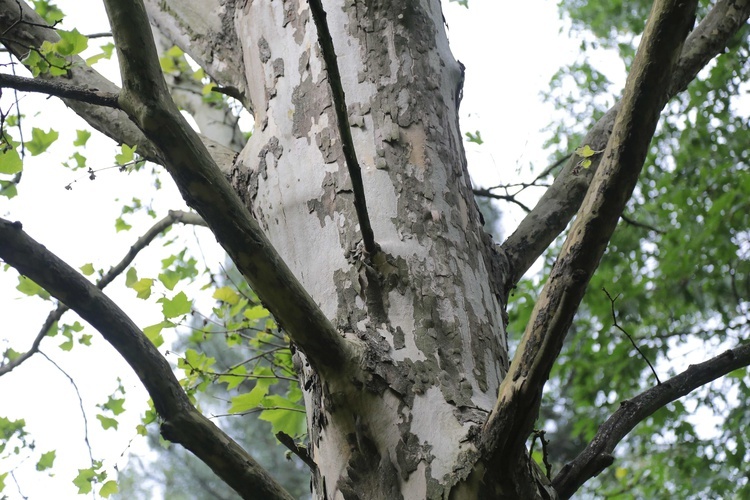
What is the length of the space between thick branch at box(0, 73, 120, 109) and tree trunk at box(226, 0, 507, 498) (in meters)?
0.46

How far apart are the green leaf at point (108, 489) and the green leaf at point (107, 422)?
1.35 ft

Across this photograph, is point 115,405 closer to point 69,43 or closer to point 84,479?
point 84,479

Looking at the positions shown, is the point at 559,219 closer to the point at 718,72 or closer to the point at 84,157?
the point at 84,157

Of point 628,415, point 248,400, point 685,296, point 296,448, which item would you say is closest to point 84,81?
point 248,400

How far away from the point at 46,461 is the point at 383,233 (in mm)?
1877

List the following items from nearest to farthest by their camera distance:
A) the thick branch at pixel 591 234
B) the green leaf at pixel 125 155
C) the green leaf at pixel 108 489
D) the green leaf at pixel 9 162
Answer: the thick branch at pixel 591 234 → the green leaf at pixel 9 162 → the green leaf at pixel 125 155 → the green leaf at pixel 108 489

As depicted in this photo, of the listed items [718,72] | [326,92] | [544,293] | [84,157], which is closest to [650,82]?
[544,293]

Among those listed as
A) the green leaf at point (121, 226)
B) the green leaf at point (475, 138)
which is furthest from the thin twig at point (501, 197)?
the green leaf at point (121, 226)

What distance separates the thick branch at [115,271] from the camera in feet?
7.47

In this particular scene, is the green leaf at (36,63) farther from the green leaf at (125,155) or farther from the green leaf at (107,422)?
the green leaf at (107,422)

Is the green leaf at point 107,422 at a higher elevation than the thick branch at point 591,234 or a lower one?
higher

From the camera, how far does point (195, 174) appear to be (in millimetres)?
997

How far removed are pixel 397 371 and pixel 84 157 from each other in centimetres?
191

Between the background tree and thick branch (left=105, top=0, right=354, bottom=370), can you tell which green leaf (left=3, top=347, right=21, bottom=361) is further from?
thick branch (left=105, top=0, right=354, bottom=370)
